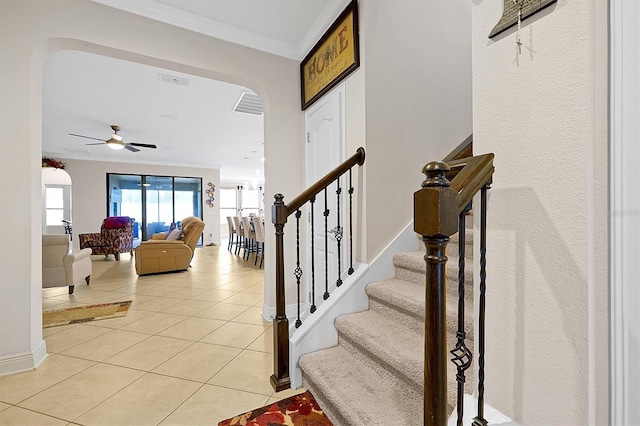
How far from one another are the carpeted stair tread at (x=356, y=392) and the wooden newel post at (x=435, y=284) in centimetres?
60

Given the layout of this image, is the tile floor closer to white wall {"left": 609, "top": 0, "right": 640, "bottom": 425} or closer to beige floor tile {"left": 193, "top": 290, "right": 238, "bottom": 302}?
beige floor tile {"left": 193, "top": 290, "right": 238, "bottom": 302}

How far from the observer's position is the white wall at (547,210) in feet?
2.55

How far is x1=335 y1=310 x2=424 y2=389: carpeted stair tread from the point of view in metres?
1.32

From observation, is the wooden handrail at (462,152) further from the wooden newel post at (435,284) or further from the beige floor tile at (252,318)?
the beige floor tile at (252,318)

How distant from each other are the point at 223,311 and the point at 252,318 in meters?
0.46

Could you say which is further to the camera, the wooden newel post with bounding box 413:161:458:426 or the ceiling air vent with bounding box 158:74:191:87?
the ceiling air vent with bounding box 158:74:191:87

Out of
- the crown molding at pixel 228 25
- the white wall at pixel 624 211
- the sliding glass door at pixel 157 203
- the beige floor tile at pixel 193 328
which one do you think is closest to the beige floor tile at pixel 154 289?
the beige floor tile at pixel 193 328

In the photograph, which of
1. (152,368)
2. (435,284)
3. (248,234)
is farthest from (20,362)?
(248,234)

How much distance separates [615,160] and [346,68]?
1.86 metres

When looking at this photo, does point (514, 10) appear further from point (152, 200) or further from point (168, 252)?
point (152, 200)

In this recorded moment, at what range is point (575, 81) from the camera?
799mm

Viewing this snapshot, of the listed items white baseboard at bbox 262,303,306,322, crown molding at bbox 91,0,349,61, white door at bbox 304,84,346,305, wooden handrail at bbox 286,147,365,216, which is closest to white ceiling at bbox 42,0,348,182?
crown molding at bbox 91,0,349,61

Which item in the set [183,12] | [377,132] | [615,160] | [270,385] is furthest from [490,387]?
[183,12]

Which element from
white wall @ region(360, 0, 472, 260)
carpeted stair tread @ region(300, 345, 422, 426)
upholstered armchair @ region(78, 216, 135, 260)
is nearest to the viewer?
carpeted stair tread @ region(300, 345, 422, 426)
